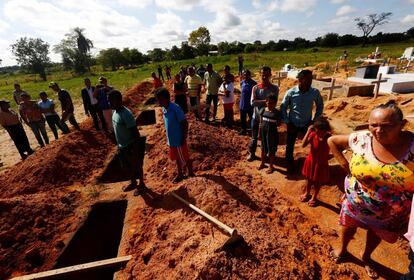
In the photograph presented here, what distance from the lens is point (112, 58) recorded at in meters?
65.8

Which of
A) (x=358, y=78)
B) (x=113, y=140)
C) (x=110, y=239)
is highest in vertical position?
(x=358, y=78)

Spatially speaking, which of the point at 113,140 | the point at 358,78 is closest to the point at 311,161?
the point at 113,140

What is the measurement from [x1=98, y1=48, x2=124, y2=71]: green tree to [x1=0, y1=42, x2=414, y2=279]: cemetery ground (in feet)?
218

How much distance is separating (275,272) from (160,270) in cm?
129

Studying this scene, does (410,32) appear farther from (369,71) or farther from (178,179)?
(178,179)

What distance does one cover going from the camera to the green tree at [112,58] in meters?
66.0

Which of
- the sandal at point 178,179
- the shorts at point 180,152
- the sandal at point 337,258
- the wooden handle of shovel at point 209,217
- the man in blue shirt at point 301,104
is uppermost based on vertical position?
the man in blue shirt at point 301,104

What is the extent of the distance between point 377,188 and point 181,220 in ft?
7.95

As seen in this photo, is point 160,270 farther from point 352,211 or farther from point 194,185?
point 352,211

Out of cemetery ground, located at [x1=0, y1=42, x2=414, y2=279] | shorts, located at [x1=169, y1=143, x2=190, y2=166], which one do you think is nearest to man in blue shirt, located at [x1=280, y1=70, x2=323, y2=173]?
cemetery ground, located at [x1=0, y1=42, x2=414, y2=279]

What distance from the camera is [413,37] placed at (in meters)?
51.5

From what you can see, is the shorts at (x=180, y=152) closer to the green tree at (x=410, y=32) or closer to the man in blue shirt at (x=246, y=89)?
the man in blue shirt at (x=246, y=89)

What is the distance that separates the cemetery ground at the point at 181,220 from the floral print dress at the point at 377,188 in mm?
862

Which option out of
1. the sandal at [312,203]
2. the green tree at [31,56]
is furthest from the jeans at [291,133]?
the green tree at [31,56]
